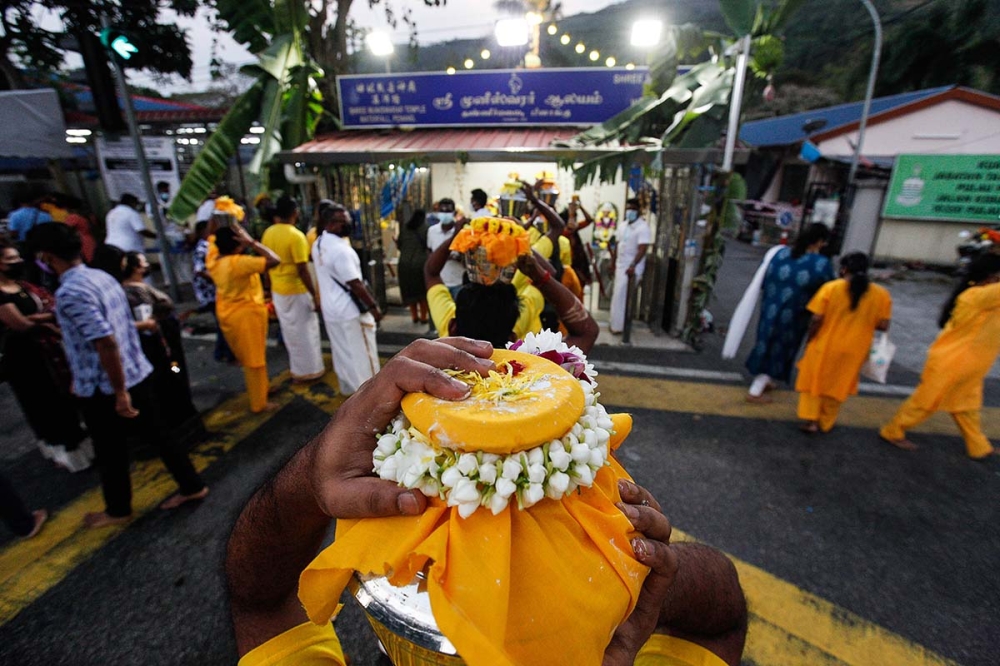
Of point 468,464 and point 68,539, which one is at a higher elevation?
point 468,464

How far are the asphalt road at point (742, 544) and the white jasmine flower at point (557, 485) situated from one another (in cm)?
74

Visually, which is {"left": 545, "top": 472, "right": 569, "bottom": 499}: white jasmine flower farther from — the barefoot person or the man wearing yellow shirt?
the barefoot person

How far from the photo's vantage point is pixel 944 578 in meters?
2.94

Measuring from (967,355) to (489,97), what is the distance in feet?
23.8

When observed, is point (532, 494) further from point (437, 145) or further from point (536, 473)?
point (437, 145)

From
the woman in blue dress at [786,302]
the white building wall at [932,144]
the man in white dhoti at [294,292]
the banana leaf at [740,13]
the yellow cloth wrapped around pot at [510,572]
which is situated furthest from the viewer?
the white building wall at [932,144]

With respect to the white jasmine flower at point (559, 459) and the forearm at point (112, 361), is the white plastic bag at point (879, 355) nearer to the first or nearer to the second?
the white jasmine flower at point (559, 459)

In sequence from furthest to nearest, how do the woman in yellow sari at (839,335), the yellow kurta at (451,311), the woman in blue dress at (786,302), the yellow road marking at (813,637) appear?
the woman in blue dress at (786,302) < the woman in yellow sari at (839,335) < the yellow kurta at (451,311) < the yellow road marking at (813,637)

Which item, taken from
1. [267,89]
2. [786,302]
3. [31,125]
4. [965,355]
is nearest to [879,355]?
[965,355]

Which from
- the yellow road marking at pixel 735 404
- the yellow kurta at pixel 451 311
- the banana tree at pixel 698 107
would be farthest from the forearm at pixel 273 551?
the banana tree at pixel 698 107

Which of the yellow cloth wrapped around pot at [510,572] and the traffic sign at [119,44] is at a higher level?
the traffic sign at [119,44]

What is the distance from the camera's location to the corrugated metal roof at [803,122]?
14953 mm

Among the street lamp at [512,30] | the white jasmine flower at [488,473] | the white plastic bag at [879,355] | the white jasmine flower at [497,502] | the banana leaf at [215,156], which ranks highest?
the street lamp at [512,30]

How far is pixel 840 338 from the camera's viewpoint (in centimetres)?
443
